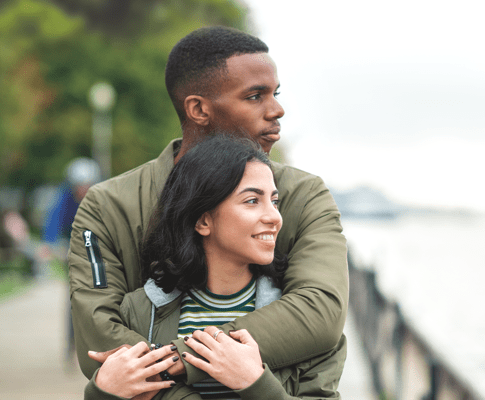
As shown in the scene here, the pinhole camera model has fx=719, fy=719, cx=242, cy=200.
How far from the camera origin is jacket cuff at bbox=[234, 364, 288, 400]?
225cm

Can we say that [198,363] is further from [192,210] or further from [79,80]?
[79,80]

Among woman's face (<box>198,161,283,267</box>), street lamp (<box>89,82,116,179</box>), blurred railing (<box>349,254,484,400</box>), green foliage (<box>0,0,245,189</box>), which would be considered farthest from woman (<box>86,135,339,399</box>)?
green foliage (<box>0,0,245,189</box>)

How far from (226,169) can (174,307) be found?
512 millimetres

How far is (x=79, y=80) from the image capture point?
1266 inches

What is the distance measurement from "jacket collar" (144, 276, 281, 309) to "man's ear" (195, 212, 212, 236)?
223 millimetres

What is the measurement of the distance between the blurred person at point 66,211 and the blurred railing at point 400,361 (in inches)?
129

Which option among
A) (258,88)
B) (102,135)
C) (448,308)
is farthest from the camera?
(102,135)

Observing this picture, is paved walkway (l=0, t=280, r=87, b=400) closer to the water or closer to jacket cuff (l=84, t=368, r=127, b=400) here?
the water

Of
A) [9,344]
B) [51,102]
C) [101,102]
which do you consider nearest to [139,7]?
[51,102]

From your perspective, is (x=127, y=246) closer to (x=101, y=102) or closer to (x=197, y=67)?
(x=197, y=67)

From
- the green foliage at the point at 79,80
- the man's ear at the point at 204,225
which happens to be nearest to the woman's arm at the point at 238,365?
the man's ear at the point at 204,225

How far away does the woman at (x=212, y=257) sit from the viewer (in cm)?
243

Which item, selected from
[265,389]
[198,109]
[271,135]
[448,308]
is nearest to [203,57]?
[198,109]

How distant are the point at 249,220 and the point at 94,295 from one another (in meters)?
0.60
